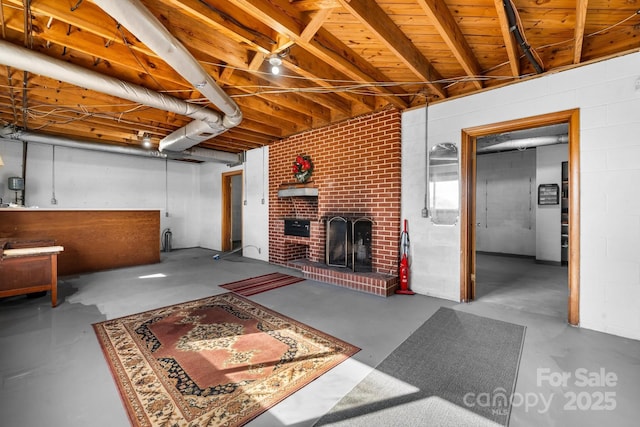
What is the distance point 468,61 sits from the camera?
9.07 feet

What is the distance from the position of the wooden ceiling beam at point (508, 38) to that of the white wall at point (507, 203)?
15.9 ft

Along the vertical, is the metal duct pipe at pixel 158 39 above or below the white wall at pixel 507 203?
above

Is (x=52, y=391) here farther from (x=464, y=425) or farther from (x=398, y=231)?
(x=398, y=231)

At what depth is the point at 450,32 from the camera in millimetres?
2279

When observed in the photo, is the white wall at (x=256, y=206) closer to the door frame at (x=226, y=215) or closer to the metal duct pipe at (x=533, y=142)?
the door frame at (x=226, y=215)

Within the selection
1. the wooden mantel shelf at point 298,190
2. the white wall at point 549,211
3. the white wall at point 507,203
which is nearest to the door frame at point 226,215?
the wooden mantel shelf at point 298,190

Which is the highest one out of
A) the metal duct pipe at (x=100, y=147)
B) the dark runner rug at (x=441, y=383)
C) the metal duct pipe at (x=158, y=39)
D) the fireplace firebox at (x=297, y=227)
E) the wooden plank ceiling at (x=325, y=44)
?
the wooden plank ceiling at (x=325, y=44)

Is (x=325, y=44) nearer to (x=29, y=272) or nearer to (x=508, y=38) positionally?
(x=508, y=38)

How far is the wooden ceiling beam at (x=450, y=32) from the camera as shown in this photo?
78.6 inches

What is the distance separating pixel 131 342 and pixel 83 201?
590 centimetres

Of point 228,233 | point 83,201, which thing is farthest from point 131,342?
point 83,201

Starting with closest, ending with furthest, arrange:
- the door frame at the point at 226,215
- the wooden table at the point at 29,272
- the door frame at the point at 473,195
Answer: the door frame at the point at 473,195
the wooden table at the point at 29,272
the door frame at the point at 226,215

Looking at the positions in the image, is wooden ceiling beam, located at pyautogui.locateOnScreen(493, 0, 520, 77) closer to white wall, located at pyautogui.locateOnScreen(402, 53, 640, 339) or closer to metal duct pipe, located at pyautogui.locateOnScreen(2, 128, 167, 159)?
white wall, located at pyautogui.locateOnScreen(402, 53, 640, 339)

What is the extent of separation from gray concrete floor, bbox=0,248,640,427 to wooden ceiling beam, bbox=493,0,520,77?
2.62 meters
